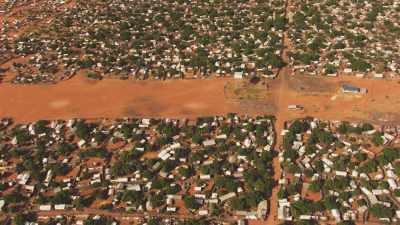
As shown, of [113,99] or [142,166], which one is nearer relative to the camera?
[142,166]

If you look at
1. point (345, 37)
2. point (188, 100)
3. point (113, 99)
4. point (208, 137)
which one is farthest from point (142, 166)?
point (345, 37)

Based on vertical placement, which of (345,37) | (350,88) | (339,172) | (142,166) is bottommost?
(339,172)

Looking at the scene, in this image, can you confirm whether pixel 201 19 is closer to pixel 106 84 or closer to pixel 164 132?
pixel 106 84

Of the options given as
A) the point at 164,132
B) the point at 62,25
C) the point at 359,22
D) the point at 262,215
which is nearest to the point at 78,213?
the point at 164,132

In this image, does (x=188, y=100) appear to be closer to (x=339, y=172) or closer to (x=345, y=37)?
(x=339, y=172)

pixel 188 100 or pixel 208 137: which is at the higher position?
pixel 188 100

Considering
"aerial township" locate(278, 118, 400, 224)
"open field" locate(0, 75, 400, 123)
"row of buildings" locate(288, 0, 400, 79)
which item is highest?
"row of buildings" locate(288, 0, 400, 79)

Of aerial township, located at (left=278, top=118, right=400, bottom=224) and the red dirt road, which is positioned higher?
the red dirt road

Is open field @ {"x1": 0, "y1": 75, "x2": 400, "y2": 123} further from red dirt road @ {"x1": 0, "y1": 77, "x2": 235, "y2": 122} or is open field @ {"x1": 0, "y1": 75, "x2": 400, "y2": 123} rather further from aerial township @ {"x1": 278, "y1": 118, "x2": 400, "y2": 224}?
aerial township @ {"x1": 278, "y1": 118, "x2": 400, "y2": 224}

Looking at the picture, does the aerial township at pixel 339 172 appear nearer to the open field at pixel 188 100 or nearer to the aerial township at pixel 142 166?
the aerial township at pixel 142 166

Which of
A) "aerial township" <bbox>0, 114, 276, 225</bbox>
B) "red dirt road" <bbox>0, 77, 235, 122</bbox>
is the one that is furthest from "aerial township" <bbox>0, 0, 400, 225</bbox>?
"red dirt road" <bbox>0, 77, 235, 122</bbox>

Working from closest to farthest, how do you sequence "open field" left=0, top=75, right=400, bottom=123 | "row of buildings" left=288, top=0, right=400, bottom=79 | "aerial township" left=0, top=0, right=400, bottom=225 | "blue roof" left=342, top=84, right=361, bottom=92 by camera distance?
"aerial township" left=0, top=0, right=400, bottom=225, "open field" left=0, top=75, right=400, bottom=123, "blue roof" left=342, top=84, right=361, bottom=92, "row of buildings" left=288, top=0, right=400, bottom=79

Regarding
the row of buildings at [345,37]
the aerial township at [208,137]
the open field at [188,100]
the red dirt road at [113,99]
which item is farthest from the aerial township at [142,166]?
the row of buildings at [345,37]
